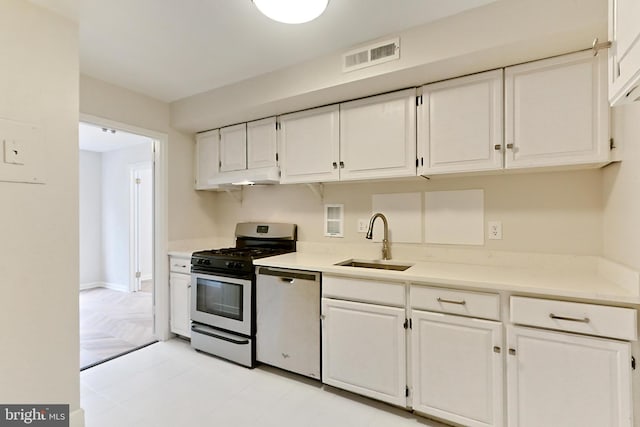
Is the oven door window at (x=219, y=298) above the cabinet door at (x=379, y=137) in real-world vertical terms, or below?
below

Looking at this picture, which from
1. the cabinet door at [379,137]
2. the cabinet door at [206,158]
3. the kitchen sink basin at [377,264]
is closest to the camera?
the cabinet door at [379,137]

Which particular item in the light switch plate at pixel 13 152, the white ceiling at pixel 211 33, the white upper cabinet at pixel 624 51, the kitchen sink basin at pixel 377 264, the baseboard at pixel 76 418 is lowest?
the baseboard at pixel 76 418

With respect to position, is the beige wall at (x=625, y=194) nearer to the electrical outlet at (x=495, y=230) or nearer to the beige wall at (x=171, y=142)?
the electrical outlet at (x=495, y=230)

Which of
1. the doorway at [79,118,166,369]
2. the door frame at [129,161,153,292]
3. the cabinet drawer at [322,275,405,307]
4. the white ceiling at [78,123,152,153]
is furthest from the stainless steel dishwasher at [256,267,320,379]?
the door frame at [129,161,153,292]

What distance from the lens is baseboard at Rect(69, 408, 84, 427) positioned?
5.30 ft

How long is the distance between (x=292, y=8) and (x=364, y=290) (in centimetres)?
158

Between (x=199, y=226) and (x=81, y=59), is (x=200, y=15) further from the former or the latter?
(x=199, y=226)

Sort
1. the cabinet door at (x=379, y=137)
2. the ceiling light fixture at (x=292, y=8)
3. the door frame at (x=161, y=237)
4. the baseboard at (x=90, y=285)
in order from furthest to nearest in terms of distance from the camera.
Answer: the baseboard at (x=90, y=285) < the door frame at (x=161, y=237) < the cabinet door at (x=379, y=137) < the ceiling light fixture at (x=292, y=8)

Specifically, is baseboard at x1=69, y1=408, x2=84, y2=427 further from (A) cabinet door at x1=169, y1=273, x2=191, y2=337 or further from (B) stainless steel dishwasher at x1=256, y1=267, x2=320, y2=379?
(A) cabinet door at x1=169, y1=273, x2=191, y2=337

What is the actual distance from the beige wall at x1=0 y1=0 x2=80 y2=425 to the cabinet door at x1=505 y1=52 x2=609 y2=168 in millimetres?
2415

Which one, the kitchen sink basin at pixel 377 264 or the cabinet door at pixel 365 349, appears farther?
the kitchen sink basin at pixel 377 264

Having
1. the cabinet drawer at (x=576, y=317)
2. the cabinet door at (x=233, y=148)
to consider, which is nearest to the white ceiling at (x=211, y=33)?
the cabinet door at (x=233, y=148)

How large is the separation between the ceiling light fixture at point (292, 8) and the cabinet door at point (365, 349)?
5.37ft

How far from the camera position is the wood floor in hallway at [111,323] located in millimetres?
2838
